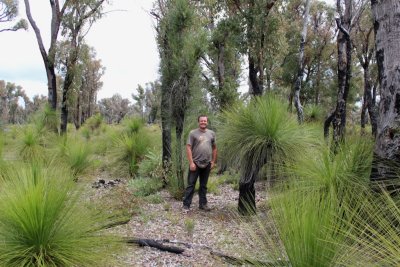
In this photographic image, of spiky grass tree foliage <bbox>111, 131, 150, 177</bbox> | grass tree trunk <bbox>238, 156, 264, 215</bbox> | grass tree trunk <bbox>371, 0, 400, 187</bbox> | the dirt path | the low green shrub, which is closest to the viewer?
grass tree trunk <bbox>371, 0, 400, 187</bbox>

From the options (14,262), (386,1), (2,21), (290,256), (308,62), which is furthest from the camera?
(308,62)

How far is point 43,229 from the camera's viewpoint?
2.75 meters

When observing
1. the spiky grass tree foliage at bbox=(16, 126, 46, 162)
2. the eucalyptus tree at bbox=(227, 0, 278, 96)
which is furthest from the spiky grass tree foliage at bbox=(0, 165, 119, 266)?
the eucalyptus tree at bbox=(227, 0, 278, 96)

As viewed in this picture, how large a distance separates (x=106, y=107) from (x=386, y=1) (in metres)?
58.2

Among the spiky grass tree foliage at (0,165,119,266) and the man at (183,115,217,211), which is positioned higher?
the man at (183,115,217,211)

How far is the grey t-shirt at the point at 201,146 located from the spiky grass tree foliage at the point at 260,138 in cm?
41

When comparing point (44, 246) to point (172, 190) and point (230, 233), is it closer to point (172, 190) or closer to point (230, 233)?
point (230, 233)

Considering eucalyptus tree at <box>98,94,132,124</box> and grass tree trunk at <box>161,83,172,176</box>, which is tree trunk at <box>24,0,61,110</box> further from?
eucalyptus tree at <box>98,94,132,124</box>

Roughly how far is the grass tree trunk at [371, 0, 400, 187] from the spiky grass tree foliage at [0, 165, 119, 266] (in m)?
2.65

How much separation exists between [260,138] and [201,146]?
44.5 inches

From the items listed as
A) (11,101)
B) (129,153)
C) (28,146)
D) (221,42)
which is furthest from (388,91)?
(11,101)

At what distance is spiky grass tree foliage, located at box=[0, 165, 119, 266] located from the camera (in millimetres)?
2711

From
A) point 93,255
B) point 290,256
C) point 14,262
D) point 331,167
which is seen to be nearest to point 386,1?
point 331,167

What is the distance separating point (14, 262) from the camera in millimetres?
2639
